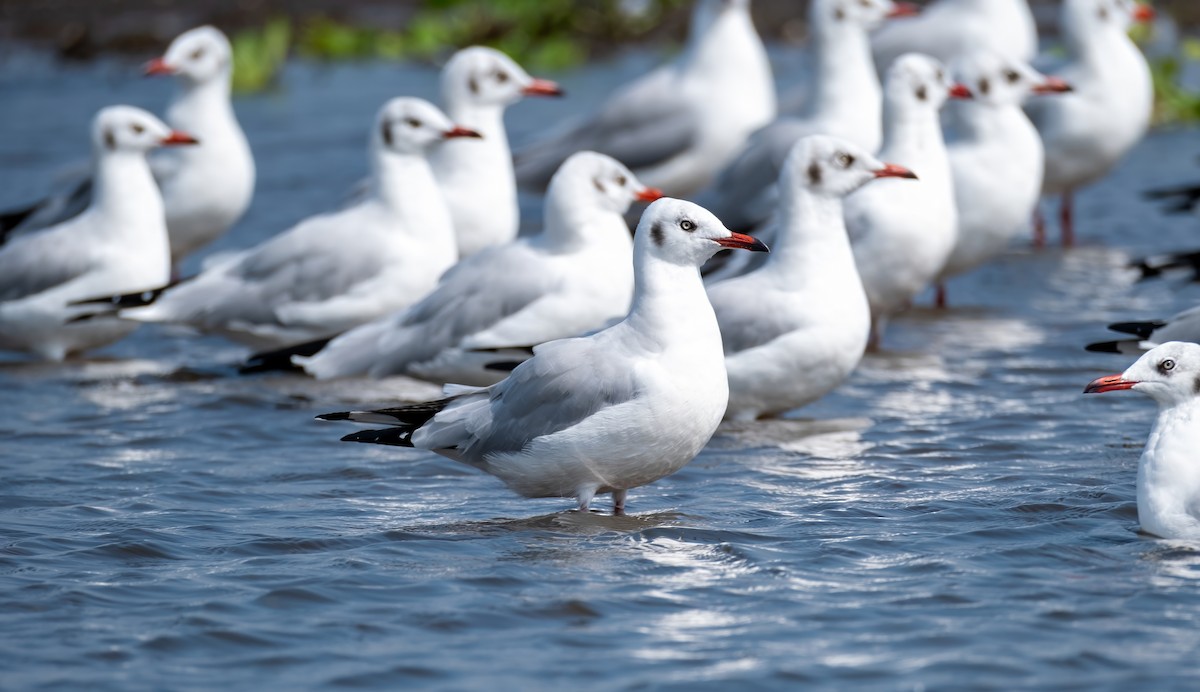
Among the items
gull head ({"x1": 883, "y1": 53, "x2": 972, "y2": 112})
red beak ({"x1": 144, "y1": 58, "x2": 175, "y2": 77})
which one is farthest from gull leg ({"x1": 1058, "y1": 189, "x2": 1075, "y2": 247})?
red beak ({"x1": 144, "y1": 58, "x2": 175, "y2": 77})

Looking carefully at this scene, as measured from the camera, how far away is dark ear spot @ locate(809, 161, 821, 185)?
26.4ft

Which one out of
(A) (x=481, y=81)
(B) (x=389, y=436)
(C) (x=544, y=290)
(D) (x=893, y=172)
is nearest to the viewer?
(B) (x=389, y=436)

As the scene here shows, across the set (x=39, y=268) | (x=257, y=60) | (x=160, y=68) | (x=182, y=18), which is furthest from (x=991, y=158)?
(x=182, y=18)

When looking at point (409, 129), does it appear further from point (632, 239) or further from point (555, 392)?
point (555, 392)

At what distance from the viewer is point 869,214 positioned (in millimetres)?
9148

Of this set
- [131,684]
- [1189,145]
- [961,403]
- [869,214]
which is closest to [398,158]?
[869,214]

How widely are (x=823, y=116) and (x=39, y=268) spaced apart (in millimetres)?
4506

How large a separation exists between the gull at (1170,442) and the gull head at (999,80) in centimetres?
446

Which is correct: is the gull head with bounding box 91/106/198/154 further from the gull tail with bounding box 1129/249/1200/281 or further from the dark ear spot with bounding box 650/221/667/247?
the gull tail with bounding box 1129/249/1200/281

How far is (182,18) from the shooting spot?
22.9 meters

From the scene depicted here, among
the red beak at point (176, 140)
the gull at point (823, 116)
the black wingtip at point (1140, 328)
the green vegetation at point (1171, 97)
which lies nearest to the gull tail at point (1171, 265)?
the black wingtip at point (1140, 328)

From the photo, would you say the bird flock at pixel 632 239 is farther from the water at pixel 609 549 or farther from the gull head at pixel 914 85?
the water at pixel 609 549

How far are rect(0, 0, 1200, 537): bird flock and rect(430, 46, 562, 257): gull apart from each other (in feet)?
0.06

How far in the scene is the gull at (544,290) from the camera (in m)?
8.31
